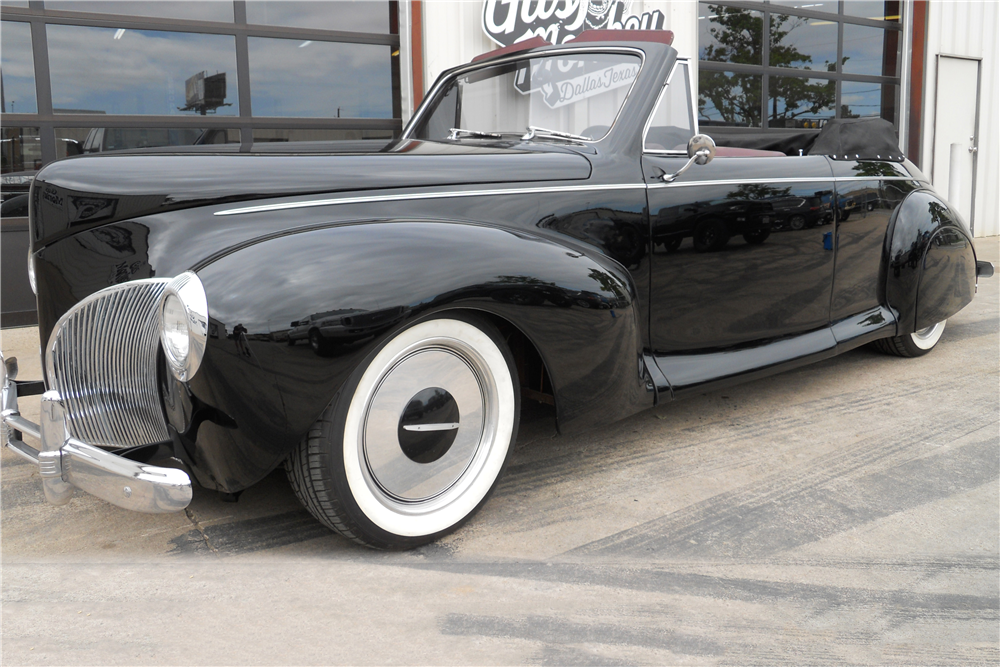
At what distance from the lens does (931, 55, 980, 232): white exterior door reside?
9586 millimetres

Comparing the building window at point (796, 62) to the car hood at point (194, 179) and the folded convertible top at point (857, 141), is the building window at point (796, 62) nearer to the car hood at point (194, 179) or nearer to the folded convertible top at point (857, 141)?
the folded convertible top at point (857, 141)

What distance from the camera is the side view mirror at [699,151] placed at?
8.71ft

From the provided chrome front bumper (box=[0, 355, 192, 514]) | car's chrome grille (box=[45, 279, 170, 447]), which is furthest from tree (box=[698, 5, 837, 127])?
chrome front bumper (box=[0, 355, 192, 514])

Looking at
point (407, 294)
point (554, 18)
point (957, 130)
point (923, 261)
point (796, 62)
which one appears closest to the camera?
point (407, 294)

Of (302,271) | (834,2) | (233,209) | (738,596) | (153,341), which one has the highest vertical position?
(834,2)

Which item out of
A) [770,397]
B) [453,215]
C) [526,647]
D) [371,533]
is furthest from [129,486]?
[770,397]

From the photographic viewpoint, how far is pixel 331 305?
5.93ft

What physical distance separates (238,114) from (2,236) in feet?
5.86

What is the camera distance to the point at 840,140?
357 cm

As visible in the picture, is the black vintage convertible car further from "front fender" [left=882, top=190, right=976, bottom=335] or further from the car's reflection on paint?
"front fender" [left=882, top=190, right=976, bottom=335]

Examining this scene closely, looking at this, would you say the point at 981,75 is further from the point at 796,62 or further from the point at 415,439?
the point at 415,439

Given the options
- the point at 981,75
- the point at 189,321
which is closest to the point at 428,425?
the point at 189,321

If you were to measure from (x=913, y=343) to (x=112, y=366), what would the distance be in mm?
3718

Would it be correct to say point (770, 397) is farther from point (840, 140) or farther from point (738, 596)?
point (738, 596)
